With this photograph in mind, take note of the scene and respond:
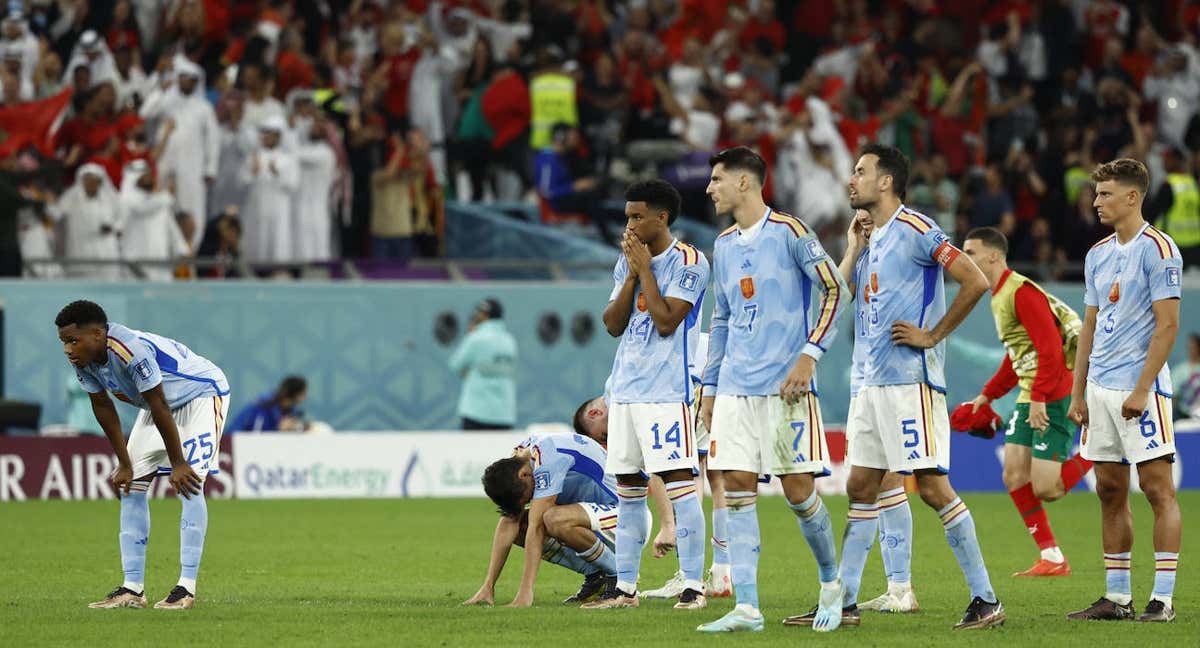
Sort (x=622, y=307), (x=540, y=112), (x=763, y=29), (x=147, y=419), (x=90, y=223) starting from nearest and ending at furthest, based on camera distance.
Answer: (x=622, y=307) < (x=147, y=419) < (x=90, y=223) < (x=540, y=112) < (x=763, y=29)

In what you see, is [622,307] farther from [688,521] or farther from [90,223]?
[90,223]

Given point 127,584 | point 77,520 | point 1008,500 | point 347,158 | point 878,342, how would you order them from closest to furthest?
1. point 878,342
2. point 127,584
3. point 77,520
4. point 1008,500
5. point 347,158

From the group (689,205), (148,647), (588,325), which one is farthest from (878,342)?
(689,205)

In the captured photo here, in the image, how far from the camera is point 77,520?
701 inches

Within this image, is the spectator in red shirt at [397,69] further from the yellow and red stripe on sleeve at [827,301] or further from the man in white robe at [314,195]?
the yellow and red stripe on sleeve at [827,301]

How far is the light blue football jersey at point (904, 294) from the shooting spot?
949 centimetres

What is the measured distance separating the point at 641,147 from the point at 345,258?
4.12m

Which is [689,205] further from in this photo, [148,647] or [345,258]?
[148,647]

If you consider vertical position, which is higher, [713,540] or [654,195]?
[654,195]

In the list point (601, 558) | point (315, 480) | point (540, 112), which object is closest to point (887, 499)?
point (601, 558)

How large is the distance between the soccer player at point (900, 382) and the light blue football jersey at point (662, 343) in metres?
1.00

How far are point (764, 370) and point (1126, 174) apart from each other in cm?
232

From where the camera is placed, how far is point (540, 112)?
2478 cm

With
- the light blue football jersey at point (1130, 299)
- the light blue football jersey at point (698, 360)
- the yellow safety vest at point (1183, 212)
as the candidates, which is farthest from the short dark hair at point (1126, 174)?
the yellow safety vest at point (1183, 212)
